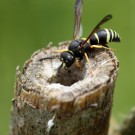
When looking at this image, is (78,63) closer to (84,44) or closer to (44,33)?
(84,44)

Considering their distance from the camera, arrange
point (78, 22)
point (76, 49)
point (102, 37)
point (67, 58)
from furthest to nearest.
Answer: point (78, 22) < point (102, 37) < point (76, 49) < point (67, 58)

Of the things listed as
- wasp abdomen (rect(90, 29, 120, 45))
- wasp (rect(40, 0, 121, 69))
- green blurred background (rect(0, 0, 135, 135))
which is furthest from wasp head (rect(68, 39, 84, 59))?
green blurred background (rect(0, 0, 135, 135))

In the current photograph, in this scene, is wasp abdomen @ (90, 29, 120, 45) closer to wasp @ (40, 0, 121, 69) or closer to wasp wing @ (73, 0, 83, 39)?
wasp @ (40, 0, 121, 69)

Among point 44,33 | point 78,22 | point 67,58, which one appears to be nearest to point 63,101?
point 67,58

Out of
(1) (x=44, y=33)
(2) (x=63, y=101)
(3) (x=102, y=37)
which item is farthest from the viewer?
(1) (x=44, y=33)

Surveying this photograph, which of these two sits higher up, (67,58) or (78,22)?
(78,22)

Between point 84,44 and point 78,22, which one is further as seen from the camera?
point 78,22
